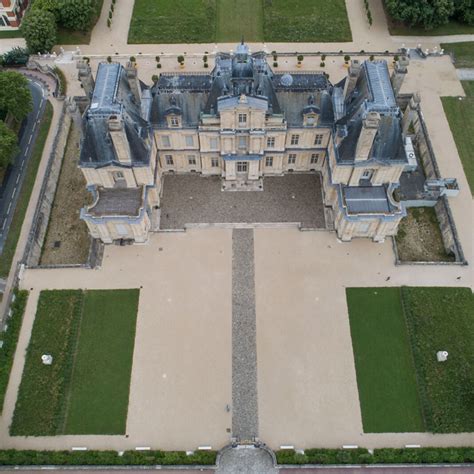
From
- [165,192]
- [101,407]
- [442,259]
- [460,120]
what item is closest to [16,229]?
[165,192]

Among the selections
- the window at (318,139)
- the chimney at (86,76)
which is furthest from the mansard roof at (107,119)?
the window at (318,139)

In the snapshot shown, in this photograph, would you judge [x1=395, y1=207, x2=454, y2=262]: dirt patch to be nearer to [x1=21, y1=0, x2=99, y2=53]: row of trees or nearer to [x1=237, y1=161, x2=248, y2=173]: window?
[x1=237, y1=161, x2=248, y2=173]: window

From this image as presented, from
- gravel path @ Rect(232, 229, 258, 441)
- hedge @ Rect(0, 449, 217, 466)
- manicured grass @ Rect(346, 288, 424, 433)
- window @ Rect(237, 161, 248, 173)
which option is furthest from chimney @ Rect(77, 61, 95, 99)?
hedge @ Rect(0, 449, 217, 466)

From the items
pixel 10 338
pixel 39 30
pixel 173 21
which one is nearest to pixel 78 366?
pixel 10 338

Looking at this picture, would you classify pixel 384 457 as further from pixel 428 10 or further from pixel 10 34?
pixel 10 34

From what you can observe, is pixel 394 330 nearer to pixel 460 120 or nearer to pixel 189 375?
pixel 189 375
